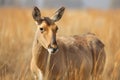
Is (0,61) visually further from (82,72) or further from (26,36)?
(26,36)

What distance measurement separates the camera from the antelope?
5.90 meters

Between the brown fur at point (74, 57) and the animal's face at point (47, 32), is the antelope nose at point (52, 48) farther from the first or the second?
the brown fur at point (74, 57)

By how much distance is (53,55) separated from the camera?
6.14 metres

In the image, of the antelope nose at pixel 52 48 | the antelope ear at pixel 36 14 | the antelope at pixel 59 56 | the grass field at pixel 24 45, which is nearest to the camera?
the antelope nose at pixel 52 48

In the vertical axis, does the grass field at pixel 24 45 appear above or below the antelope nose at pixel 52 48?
A: below

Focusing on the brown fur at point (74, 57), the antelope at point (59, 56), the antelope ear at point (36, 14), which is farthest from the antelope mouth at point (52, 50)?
the antelope ear at point (36, 14)

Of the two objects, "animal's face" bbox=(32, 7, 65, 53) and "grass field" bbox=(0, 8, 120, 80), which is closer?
"animal's face" bbox=(32, 7, 65, 53)

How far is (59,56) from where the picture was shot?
20.4 feet

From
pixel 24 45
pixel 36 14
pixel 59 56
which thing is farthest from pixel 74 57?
pixel 24 45

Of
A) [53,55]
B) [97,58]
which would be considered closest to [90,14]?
[97,58]

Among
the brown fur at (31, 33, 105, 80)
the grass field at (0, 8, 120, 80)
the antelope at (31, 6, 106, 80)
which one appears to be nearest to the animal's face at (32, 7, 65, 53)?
the antelope at (31, 6, 106, 80)

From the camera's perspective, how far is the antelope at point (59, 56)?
19.4 feet

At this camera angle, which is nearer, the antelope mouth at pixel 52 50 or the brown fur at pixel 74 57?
the antelope mouth at pixel 52 50

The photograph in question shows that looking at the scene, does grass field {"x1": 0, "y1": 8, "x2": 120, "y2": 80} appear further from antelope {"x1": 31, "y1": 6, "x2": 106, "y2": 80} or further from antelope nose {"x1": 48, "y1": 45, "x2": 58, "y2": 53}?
antelope nose {"x1": 48, "y1": 45, "x2": 58, "y2": 53}
